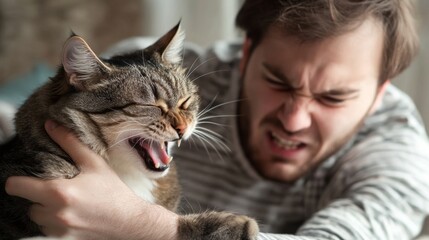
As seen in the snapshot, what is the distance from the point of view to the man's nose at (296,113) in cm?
136

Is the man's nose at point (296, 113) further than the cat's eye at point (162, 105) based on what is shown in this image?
Yes

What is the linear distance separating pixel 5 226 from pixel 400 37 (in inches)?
42.4

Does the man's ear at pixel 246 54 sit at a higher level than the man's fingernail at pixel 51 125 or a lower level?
lower

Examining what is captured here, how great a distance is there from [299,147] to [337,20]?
0.36 metres

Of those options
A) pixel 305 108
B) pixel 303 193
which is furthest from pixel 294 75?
pixel 303 193

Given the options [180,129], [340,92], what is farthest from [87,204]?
[340,92]

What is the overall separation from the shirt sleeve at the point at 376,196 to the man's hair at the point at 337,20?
0.22m

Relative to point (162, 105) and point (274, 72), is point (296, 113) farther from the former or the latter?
point (162, 105)

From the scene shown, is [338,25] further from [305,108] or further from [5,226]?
[5,226]

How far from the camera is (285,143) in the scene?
4.80 feet

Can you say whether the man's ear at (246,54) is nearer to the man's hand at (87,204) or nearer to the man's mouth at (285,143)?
the man's mouth at (285,143)

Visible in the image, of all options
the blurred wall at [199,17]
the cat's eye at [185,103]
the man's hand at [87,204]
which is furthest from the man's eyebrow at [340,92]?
the blurred wall at [199,17]

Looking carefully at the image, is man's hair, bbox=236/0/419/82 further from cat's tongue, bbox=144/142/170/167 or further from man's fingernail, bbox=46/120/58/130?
man's fingernail, bbox=46/120/58/130

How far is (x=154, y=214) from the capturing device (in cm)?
104
